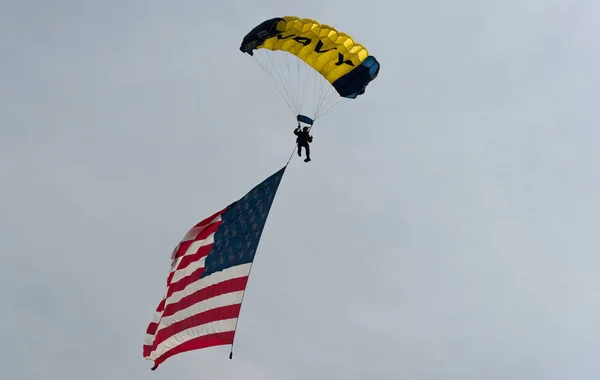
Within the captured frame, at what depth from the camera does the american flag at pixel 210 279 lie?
29.0 m

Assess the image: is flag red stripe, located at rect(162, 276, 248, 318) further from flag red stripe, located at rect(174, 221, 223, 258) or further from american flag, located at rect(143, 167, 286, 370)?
flag red stripe, located at rect(174, 221, 223, 258)

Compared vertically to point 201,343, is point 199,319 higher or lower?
higher

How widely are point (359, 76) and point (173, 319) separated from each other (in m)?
7.48

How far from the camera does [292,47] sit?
30266 millimetres

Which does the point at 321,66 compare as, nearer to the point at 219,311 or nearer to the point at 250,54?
the point at 250,54

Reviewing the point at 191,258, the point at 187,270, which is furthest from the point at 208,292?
the point at 191,258

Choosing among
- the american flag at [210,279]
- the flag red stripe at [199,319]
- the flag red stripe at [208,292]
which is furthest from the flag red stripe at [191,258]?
the flag red stripe at [199,319]

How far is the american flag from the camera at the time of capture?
95.0 ft

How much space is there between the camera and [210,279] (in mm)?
29891

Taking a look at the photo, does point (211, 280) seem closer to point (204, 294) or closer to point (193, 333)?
point (204, 294)

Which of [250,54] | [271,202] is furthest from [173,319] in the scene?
[250,54]

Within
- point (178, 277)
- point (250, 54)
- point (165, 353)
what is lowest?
point (165, 353)

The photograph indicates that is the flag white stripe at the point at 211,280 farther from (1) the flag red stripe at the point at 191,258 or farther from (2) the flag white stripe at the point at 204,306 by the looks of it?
(2) the flag white stripe at the point at 204,306

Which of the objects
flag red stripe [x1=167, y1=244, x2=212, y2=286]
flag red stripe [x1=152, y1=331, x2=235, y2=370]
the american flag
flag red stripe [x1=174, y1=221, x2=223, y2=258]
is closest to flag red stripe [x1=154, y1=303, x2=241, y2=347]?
the american flag
